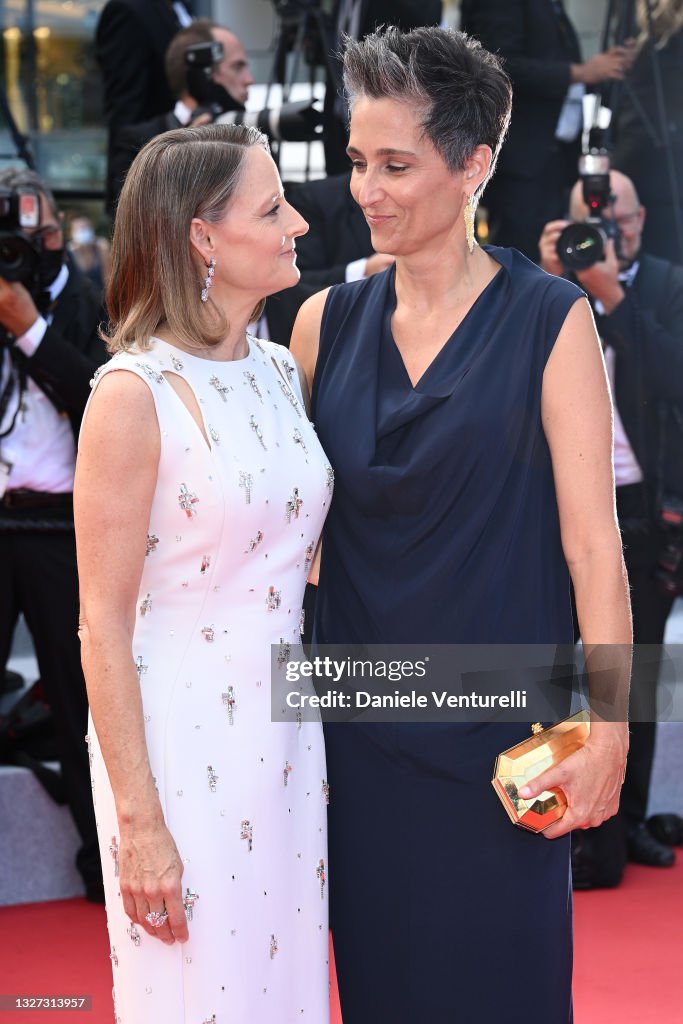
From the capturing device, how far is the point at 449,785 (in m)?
1.96

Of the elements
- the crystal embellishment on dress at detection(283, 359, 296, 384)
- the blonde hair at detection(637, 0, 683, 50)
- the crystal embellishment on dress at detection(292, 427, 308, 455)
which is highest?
the blonde hair at detection(637, 0, 683, 50)

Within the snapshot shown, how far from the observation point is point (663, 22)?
13.8 ft

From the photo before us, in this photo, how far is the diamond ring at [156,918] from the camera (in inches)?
69.1

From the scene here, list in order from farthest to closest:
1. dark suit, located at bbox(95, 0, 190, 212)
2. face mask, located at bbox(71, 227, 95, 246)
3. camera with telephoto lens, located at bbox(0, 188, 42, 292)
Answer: face mask, located at bbox(71, 227, 95, 246), dark suit, located at bbox(95, 0, 190, 212), camera with telephoto lens, located at bbox(0, 188, 42, 292)

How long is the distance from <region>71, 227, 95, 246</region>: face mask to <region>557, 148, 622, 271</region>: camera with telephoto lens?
3.07 metres

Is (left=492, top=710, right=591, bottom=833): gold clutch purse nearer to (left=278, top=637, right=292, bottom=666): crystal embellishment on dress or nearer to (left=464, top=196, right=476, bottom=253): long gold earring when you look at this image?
(left=278, top=637, right=292, bottom=666): crystal embellishment on dress

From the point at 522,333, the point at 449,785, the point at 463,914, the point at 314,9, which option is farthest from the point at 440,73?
the point at 314,9

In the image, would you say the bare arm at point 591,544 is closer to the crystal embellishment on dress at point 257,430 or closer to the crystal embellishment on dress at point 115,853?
the crystal embellishment on dress at point 257,430

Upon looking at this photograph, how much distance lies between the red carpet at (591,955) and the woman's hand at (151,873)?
1.37m

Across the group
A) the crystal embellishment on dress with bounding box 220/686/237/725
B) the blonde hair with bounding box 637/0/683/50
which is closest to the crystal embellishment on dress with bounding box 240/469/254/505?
the crystal embellishment on dress with bounding box 220/686/237/725

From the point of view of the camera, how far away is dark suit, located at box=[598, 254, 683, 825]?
3570 mm

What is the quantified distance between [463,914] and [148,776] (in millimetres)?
514

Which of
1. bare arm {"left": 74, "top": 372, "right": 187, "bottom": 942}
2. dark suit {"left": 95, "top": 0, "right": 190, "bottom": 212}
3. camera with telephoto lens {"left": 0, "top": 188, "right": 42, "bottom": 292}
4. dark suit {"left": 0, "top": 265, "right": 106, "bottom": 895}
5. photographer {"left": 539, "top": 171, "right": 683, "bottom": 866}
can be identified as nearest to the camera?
bare arm {"left": 74, "top": 372, "right": 187, "bottom": 942}

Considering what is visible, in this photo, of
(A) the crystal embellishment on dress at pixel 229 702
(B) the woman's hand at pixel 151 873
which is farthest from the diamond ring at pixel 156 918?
(A) the crystal embellishment on dress at pixel 229 702
